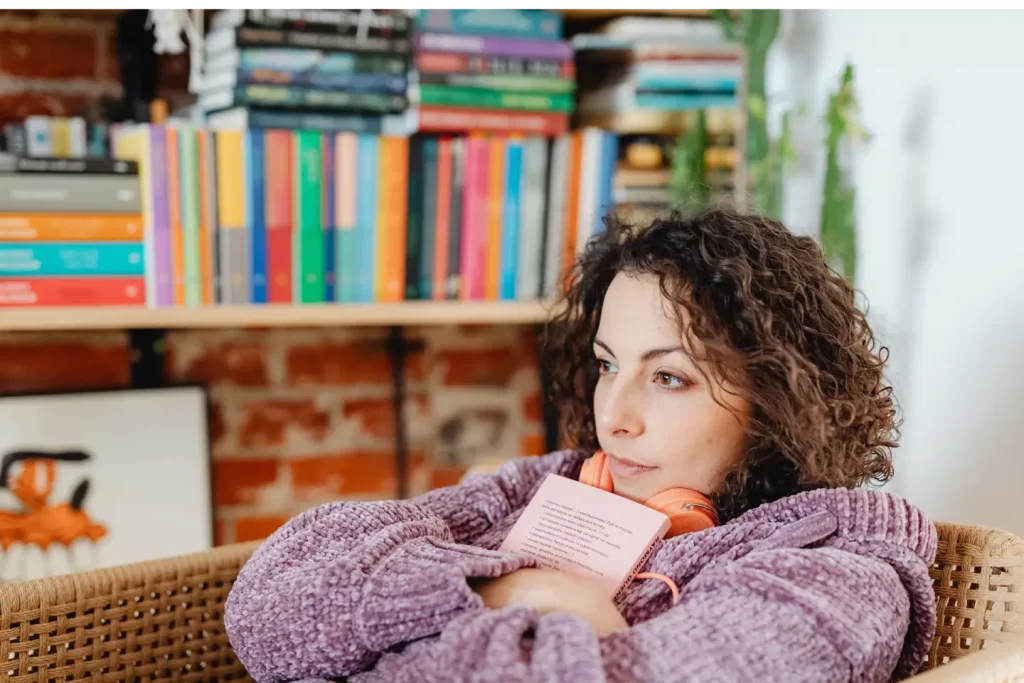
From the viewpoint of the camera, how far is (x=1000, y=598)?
97cm

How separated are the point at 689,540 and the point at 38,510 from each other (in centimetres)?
107

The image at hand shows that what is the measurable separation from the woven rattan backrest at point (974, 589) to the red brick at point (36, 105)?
4.50 feet

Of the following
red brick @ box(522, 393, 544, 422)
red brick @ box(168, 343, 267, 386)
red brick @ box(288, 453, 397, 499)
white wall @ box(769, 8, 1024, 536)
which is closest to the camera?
white wall @ box(769, 8, 1024, 536)

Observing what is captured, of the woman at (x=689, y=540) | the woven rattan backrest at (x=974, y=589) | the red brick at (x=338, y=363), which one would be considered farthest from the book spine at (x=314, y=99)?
the woven rattan backrest at (x=974, y=589)

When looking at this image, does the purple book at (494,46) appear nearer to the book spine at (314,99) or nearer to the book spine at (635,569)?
the book spine at (314,99)

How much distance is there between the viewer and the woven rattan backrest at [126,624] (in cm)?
100

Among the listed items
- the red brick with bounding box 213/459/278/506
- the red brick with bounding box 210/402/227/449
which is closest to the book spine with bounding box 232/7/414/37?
the red brick with bounding box 210/402/227/449

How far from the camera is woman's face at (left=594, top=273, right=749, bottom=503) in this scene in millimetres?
958

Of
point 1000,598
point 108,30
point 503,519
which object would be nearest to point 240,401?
point 108,30

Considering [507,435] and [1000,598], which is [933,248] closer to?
[1000,598]

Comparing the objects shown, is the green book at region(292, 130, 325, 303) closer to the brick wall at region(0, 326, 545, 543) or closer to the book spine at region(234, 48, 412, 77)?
the book spine at region(234, 48, 412, 77)

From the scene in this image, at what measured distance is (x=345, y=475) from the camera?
6.03 ft

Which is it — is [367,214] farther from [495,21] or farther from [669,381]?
[669,381]

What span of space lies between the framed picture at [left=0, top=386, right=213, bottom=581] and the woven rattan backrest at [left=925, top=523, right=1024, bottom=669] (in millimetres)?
1120
